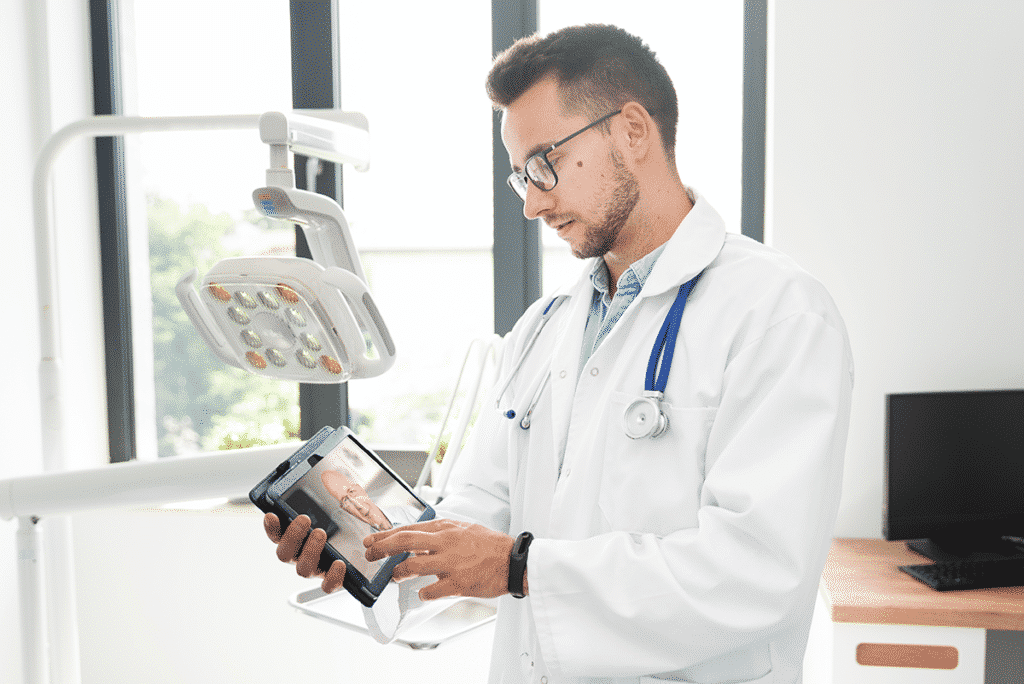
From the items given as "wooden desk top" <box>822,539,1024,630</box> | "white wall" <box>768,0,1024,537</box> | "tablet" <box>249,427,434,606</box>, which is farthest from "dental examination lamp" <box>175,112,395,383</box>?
"white wall" <box>768,0,1024,537</box>

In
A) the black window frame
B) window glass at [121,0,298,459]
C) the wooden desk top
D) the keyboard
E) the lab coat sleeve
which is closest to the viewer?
the lab coat sleeve

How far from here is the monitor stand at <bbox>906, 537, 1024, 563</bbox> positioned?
185 centimetres

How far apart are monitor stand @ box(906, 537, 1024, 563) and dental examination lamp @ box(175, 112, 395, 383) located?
4.85 feet

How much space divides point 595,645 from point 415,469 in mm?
1638

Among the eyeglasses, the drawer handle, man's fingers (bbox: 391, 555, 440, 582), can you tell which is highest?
the eyeglasses

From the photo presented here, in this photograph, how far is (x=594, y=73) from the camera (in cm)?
113

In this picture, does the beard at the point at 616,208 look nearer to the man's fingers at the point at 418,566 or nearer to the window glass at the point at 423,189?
the man's fingers at the point at 418,566

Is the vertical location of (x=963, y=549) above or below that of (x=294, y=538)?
below

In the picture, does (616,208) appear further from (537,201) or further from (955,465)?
(955,465)

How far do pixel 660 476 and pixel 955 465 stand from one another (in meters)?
1.30

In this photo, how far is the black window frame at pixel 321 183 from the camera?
7.38 feet

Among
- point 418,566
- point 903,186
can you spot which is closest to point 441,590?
point 418,566

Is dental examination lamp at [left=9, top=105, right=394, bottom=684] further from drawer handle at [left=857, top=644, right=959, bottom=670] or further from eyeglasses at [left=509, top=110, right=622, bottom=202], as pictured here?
drawer handle at [left=857, top=644, right=959, bottom=670]

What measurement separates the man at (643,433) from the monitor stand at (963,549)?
43.7 inches
